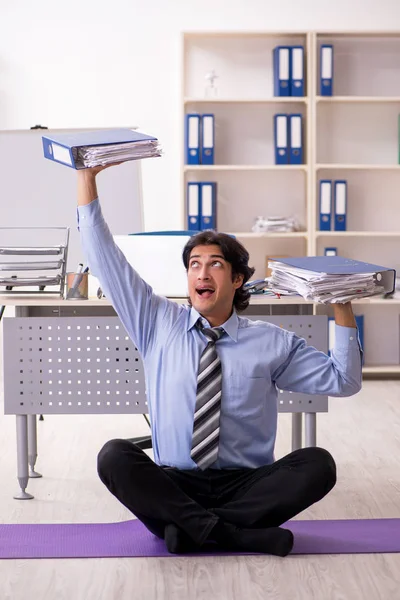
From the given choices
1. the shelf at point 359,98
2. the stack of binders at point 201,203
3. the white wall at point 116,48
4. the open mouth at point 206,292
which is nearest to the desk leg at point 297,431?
the open mouth at point 206,292

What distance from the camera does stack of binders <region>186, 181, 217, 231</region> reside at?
5.65m

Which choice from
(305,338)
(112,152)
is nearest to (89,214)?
(112,152)

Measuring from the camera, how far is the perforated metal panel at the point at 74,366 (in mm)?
3209

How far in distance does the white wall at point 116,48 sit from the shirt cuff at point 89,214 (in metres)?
3.48

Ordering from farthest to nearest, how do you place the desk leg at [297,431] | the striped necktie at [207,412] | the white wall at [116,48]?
the white wall at [116,48], the desk leg at [297,431], the striped necktie at [207,412]

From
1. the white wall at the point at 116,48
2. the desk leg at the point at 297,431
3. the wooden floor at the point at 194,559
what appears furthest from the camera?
the white wall at the point at 116,48

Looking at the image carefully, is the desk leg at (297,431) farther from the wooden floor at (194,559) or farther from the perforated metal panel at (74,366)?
the perforated metal panel at (74,366)

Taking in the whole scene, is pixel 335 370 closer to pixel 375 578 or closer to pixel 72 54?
pixel 375 578

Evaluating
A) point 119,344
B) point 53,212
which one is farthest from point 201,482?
point 53,212

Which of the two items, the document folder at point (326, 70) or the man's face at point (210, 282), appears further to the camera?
the document folder at point (326, 70)

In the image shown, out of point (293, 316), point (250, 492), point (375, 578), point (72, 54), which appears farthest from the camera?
point (72, 54)

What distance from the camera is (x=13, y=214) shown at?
192 inches

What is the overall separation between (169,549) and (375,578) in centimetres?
54

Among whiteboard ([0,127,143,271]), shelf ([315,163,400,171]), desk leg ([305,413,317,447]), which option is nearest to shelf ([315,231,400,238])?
shelf ([315,163,400,171])
